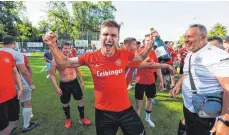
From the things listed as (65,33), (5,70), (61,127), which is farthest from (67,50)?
(65,33)

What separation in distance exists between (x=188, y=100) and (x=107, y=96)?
4.29ft

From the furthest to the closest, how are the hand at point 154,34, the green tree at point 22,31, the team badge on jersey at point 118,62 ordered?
the green tree at point 22,31 < the hand at point 154,34 < the team badge on jersey at point 118,62

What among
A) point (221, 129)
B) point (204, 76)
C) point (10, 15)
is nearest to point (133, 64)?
point (204, 76)

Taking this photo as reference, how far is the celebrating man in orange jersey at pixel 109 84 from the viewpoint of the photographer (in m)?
2.71

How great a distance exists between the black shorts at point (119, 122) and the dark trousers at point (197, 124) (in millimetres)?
790

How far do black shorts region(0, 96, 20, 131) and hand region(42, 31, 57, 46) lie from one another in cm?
171

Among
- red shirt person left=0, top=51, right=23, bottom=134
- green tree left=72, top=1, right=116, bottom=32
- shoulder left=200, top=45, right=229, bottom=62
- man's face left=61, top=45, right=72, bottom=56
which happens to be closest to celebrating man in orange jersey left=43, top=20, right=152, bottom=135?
shoulder left=200, top=45, right=229, bottom=62

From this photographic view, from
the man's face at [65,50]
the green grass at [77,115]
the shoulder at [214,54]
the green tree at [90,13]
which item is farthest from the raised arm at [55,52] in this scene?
the green tree at [90,13]

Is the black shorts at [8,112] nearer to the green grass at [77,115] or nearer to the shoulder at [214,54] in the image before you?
the green grass at [77,115]

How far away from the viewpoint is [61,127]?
5.14 m

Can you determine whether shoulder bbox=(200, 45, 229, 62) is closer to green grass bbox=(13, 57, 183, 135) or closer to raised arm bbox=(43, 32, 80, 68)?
raised arm bbox=(43, 32, 80, 68)

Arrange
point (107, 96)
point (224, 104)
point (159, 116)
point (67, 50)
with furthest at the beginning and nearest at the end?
point (159, 116) < point (67, 50) < point (107, 96) < point (224, 104)

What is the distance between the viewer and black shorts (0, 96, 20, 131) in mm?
3295

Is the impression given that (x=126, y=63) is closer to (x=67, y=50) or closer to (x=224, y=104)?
(x=224, y=104)
